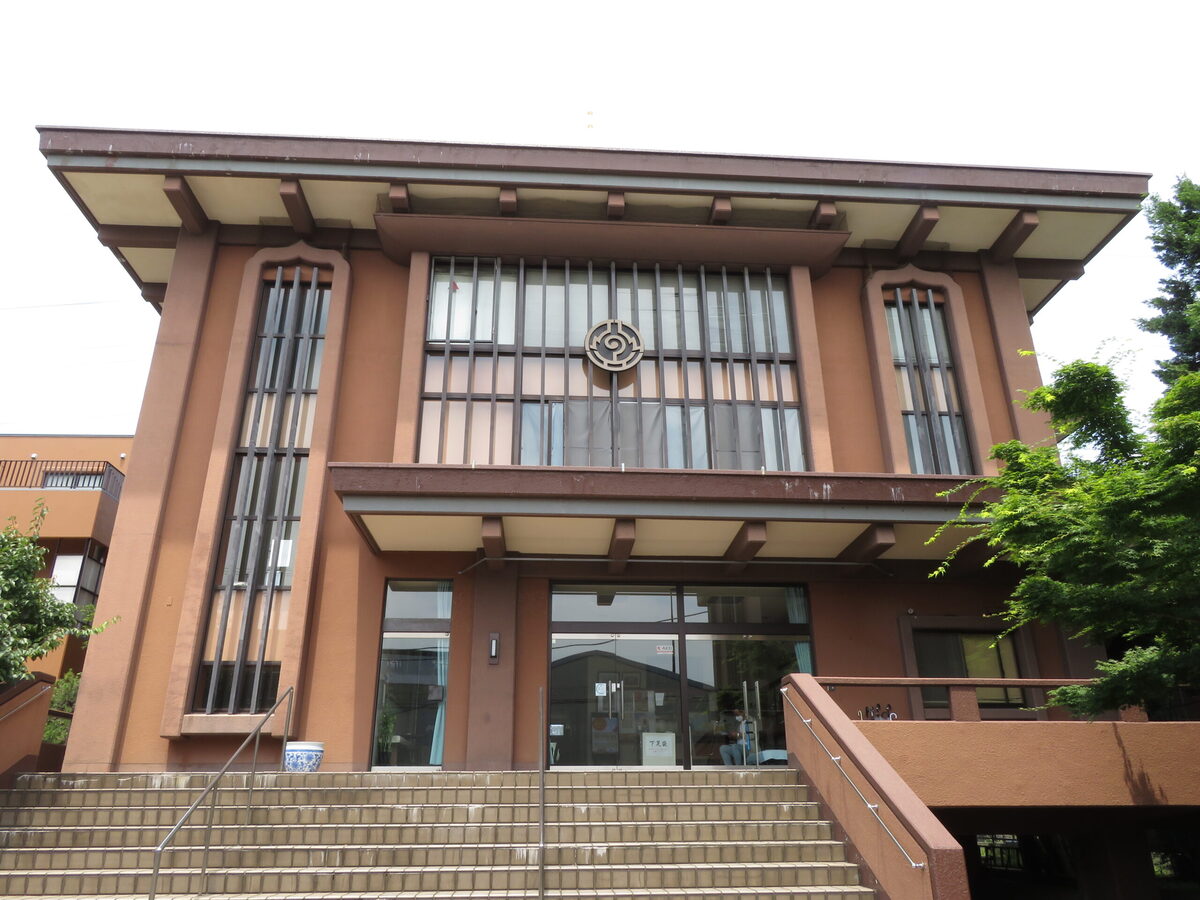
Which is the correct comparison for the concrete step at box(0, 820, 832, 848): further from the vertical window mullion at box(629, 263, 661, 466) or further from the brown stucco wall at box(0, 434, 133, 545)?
the brown stucco wall at box(0, 434, 133, 545)

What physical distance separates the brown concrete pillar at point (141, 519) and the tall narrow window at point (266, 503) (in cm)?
97

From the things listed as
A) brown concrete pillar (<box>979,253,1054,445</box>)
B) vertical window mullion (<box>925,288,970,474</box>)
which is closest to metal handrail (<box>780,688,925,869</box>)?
vertical window mullion (<box>925,288,970,474</box>)

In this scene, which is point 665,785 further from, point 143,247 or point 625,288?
point 143,247

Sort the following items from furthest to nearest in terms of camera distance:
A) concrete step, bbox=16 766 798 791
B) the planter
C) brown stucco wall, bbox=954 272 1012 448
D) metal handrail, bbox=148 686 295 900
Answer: brown stucco wall, bbox=954 272 1012 448, the planter, concrete step, bbox=16 766 798 791, metal handrail, bbox=148 686 295 900

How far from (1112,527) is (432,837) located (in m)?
7.18

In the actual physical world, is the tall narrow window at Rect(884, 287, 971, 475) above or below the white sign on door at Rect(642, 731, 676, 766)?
above

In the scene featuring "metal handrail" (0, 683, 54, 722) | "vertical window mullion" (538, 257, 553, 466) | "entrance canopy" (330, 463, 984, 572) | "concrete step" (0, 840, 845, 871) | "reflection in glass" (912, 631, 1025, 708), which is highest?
"vertical window mullion" (538, 257, 553, 466)

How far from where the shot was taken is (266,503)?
13.6 metres

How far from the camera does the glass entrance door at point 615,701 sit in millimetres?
12711

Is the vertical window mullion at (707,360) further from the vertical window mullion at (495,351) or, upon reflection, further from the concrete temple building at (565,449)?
the vertical window mullion at (495,351)

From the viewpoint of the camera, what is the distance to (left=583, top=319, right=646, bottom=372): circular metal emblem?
1448cm

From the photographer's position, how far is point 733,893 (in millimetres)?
7320

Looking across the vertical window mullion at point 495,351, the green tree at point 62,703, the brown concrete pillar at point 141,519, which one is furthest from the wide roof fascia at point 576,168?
the green tree at point 62,703

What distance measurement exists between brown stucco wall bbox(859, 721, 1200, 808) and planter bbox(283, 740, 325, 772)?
6725mm
